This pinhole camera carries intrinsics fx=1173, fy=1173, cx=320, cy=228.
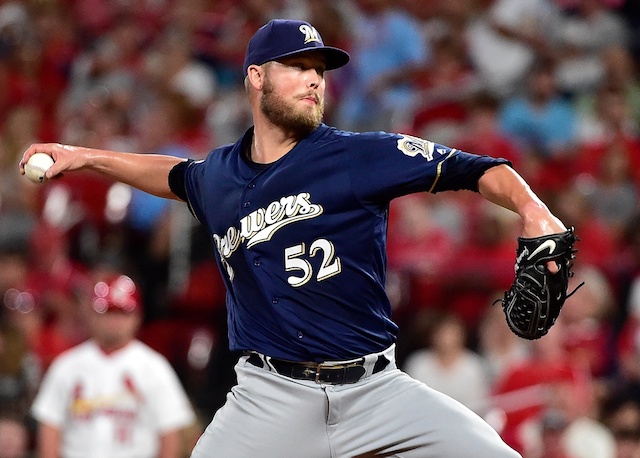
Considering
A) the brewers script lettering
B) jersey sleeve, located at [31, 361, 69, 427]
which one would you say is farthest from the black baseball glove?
jersey sleeve, located at [31, 361, 69, 427]

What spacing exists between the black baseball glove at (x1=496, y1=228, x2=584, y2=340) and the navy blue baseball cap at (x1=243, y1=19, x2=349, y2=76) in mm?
1119

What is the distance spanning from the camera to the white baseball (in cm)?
465

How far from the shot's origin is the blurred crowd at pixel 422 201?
8102mm

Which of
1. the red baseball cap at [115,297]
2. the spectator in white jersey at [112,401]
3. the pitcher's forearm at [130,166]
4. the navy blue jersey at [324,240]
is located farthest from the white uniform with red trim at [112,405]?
the navy blue jersey at [324,240]

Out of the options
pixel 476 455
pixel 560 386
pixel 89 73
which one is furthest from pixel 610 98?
pixel 476 455

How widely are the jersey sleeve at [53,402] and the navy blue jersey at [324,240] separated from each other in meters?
3.16

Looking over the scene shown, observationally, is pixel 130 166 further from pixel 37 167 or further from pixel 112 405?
pixel 112 405

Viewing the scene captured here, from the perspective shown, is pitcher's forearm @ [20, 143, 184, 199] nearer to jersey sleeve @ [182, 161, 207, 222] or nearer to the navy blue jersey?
jersey sleeve @ [182, 161, 207, 222]

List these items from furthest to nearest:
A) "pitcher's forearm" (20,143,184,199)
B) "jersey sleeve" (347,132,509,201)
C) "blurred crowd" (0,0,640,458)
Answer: "blurred crowd" (0,0,640,458), "pitcher's forearm" (20,143,184,199), "jersey sleeve" (347,132,509,201)

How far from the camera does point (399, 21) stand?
424 inches

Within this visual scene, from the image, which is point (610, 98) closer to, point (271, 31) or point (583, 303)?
point (583, 303)

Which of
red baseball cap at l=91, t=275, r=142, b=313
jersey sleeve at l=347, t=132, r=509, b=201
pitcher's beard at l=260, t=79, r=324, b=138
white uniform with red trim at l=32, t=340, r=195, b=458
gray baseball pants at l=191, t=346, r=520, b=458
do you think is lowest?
white uniform with red trim at l=32, t=340, r=195, b=458

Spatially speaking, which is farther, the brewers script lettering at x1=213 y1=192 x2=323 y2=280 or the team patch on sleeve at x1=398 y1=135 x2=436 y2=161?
→ the brewers script lettering at x1=213 y1=192 x2=323 y2=280

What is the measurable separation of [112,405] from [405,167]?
12.3ft
